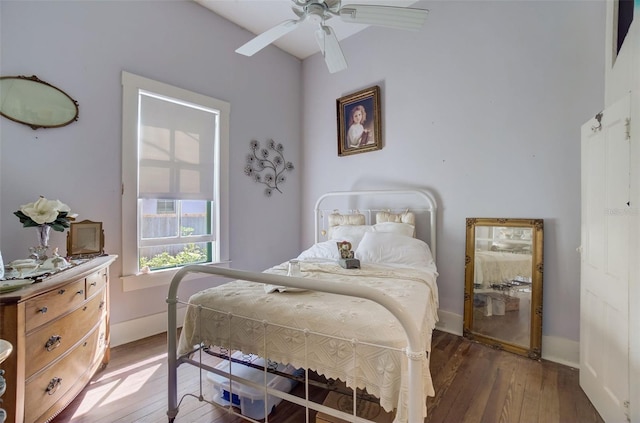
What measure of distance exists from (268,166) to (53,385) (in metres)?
2.66

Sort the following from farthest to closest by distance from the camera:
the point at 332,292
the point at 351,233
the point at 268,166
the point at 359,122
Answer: the point at 268,166
the point at 359,122
the point at 351,233
the point at 332,292

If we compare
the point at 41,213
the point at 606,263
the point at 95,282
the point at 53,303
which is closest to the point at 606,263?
the point at 606,263

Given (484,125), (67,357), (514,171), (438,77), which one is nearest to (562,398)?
(514,171)

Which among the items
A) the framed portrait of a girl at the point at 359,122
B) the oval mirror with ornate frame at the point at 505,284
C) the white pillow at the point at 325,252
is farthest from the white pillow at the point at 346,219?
the oval mirror with ornate frame at the point at 505,284

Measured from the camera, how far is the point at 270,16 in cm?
303

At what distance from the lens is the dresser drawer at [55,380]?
4.27ft

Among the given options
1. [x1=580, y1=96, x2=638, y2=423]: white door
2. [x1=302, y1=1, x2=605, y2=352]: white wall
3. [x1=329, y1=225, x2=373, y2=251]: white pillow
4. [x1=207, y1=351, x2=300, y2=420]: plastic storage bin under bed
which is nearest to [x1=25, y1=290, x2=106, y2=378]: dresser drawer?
[x1=207, y1=351, x2=300, y2=420]: plastic storage bin under bed

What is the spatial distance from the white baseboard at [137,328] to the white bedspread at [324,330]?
1.26m

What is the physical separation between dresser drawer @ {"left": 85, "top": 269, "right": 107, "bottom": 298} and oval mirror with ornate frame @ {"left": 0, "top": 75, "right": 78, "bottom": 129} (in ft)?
3.82

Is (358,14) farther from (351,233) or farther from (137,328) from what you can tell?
(137,328)

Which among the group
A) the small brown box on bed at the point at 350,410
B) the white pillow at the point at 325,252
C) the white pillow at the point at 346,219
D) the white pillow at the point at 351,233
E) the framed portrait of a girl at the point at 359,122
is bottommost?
the small brown box on bed at the point at 350,410

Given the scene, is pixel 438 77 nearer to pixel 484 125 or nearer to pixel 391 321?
pixel 484 125

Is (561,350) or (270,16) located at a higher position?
(270,16)

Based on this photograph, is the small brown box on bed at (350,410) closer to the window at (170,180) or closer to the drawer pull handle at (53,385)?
the drawer pull handle at (53,385)
